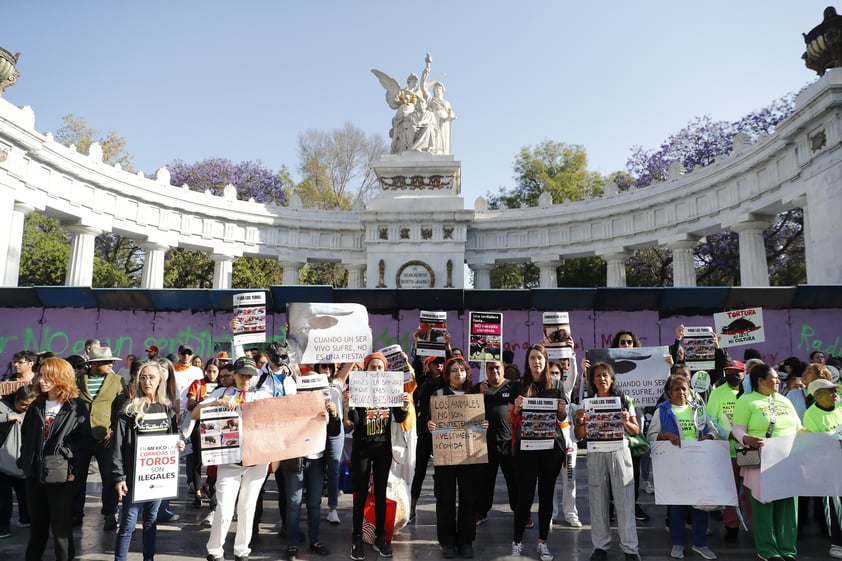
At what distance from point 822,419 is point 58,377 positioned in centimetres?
871

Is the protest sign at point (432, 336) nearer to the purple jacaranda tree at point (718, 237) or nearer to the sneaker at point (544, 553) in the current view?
the sneaker at point (544, 553)

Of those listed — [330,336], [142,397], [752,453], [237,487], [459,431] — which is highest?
[330,336]

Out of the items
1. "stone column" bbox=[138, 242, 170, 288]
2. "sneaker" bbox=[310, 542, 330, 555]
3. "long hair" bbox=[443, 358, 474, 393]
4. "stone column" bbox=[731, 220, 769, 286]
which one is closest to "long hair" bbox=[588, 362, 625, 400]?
"long hair" bbox=[443, 358, 474, 393]

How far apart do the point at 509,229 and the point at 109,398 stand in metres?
27.4

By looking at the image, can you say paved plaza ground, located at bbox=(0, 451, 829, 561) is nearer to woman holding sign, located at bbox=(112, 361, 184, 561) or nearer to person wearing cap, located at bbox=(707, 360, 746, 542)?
person wearing cap, located at bbox=(707, 360, 746, 542)

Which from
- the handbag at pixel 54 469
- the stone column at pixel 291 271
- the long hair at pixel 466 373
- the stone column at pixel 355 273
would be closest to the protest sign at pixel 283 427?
the long hair at pixel 466 373

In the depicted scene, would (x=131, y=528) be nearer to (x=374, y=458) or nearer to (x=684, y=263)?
(x=374, y=458)

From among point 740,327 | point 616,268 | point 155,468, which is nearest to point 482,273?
point 616,268

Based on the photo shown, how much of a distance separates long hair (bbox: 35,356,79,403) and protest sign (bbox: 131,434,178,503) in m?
0.93

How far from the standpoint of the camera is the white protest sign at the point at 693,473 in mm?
6355

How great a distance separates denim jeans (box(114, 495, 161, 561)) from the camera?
18.4 feet

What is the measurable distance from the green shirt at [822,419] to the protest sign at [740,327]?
10.8 feet

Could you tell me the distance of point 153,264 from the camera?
29609 millimetres

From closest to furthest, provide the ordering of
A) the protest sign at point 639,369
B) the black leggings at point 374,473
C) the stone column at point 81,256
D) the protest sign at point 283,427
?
the protest sign at point 283,427 → the black leggings at point 374,473 → the protest sign at point 639,369 → the stone column at point 81,256
